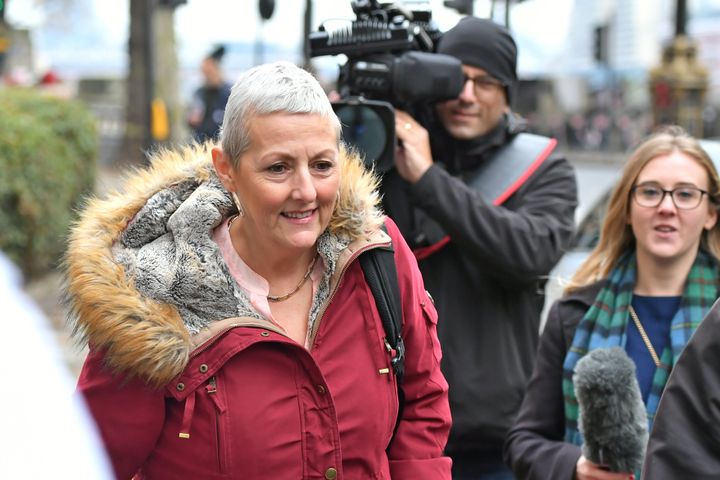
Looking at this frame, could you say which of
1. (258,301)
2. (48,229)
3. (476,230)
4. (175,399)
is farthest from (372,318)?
(48,229)

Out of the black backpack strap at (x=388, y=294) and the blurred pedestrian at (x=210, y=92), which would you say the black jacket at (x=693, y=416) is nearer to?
the black backpack strap at (x=388, y=294)

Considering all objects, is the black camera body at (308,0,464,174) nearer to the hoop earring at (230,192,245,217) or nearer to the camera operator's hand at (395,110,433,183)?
the camera operator's hand at (395,110,433,183)

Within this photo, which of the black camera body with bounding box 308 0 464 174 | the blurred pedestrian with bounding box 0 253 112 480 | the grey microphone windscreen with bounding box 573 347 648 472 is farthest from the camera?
the black camera body with bounding box 308 0 464 174

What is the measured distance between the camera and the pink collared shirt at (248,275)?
8.60ft

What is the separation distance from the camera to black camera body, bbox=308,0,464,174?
360 cm

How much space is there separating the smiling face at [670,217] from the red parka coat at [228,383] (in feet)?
3.72

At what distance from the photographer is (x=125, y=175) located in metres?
2.92

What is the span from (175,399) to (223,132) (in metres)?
0.61

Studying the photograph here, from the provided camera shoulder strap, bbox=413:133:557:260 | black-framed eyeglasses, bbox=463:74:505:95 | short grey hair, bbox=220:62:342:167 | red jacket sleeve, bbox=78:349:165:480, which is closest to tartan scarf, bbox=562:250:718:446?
camera shoulder strap, bbox=413:133:557:260

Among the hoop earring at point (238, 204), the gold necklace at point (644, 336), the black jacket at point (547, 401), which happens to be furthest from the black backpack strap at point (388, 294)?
the gold necklace at point (644, 336)

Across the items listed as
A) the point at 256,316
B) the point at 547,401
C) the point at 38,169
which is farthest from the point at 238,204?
the point at 38,169

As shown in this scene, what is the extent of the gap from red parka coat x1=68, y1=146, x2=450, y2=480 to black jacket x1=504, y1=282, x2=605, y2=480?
0.82 meters

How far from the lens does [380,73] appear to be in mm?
3689

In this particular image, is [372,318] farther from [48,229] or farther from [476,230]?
[48,229]
